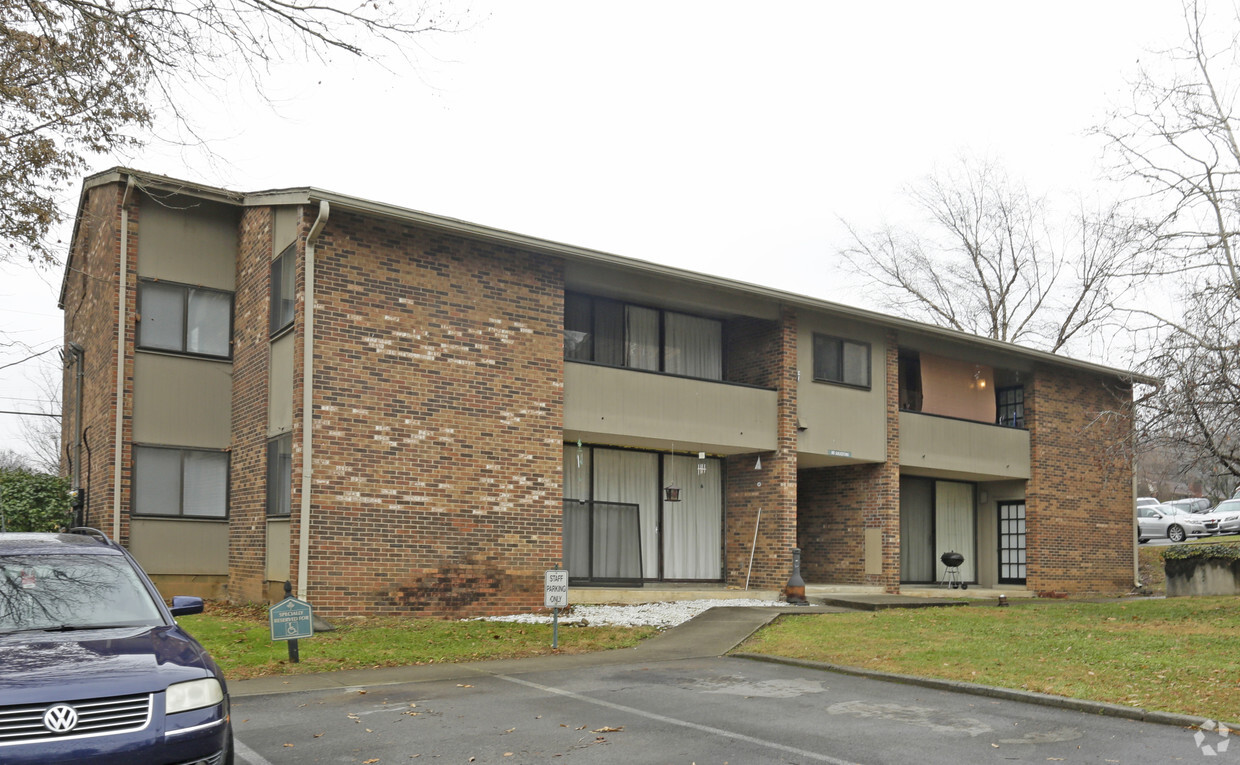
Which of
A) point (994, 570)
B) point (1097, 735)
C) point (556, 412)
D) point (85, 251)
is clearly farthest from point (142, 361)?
point (994, 570)

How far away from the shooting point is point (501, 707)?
9.29m

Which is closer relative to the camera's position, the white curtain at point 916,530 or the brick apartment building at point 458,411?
the brick apartment building at point 458,411

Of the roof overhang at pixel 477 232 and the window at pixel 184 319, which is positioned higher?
the roof overhang at pixel 477 232

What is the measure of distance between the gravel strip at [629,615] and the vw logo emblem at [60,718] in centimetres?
1065

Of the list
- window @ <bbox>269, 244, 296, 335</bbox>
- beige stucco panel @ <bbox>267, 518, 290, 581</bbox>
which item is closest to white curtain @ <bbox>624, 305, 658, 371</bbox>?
window @ <bbox>269, 244, 296, 335</bbox>

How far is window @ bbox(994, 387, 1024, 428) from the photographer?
26.5m

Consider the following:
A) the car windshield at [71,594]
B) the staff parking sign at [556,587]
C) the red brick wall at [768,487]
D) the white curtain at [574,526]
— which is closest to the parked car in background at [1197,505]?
the red brick wall at [768,487]

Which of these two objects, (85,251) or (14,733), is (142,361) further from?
(14,733)

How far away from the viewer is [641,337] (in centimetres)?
2058

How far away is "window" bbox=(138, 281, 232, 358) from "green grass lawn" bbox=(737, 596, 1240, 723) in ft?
35.8

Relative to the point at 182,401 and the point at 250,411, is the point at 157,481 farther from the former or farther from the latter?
the point at 250,411

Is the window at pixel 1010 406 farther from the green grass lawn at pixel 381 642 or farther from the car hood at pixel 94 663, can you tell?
the car hood at pixel 94 663

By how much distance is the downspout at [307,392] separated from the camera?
48.5ft

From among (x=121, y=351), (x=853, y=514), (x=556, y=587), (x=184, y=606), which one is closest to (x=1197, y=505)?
(x=853, y=514)
